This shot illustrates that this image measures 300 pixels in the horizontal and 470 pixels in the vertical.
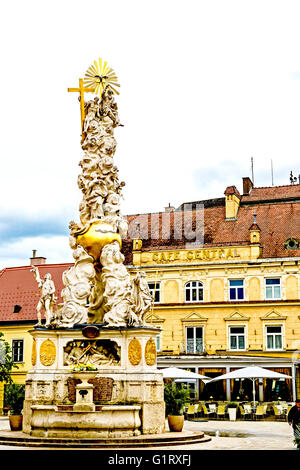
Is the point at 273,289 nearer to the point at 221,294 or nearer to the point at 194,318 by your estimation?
the point at 221,294

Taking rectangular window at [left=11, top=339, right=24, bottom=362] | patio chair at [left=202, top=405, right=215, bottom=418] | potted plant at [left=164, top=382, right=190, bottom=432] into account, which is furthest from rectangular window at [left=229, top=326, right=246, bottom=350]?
potted plant at [left=164, top=382, right=190, bottom=432]

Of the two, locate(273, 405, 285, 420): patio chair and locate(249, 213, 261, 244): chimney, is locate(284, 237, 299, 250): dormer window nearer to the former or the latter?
locate(249, 213, 261, 244): chimney

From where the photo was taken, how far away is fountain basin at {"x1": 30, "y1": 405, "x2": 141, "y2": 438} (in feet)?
54.5

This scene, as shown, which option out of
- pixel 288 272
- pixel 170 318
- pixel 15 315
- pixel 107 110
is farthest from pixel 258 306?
pixel 107 110

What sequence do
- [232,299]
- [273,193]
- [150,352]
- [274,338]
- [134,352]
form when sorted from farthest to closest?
[273,193] < [232,299] < [274,338] < [150,352] < [134,352]

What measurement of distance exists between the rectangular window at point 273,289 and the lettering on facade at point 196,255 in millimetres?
2500

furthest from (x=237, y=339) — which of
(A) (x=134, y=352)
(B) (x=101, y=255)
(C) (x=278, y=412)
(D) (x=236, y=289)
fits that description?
(A) (x=134, y=352)

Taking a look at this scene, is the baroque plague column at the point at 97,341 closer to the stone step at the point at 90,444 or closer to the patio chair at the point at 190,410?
the stone step at the point at 90,444

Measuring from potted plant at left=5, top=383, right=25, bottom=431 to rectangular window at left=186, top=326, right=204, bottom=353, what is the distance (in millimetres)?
24213

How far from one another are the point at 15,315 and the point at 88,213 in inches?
970

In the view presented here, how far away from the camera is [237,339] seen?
42438 millimetres

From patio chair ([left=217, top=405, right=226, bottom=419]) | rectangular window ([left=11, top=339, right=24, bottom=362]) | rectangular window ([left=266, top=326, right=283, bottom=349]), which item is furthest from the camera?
rectangular window ([left=11, top=339, right=24, bottom=362])

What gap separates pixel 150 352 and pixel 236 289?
25.3m

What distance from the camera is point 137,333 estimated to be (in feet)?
59.3
